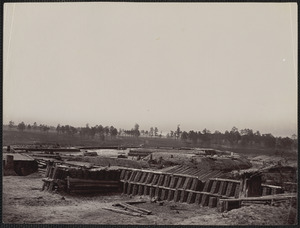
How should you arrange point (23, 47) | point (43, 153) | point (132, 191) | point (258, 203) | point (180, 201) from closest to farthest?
point (258, 203) < point (23, 47) < point (180, 201) < point (132, 191) < point (43, 153)

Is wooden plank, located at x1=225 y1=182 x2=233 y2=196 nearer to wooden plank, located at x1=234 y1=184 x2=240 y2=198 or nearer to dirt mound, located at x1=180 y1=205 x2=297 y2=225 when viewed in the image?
wooden plank, located at x1=234 y1=184 x2=240 y2=198

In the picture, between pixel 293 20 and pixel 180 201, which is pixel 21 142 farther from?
pixel 293 20

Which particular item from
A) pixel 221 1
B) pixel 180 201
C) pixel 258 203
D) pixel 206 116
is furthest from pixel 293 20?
pixel 180 201

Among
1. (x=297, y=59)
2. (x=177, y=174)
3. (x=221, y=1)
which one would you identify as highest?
(x=221, y=1)

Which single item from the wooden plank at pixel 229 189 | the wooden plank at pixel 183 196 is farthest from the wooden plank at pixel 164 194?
the wooden plank at pixel 229 189

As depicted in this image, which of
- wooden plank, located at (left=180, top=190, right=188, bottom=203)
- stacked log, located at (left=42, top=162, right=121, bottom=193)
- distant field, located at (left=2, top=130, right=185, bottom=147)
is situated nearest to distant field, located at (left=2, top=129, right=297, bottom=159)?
distant field, located at (left=2, top=130, right=185, bottom=147)

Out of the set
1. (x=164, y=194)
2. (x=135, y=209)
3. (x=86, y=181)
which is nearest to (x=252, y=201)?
(x=164, y=194)

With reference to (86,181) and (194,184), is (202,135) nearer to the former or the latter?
(194,184)
